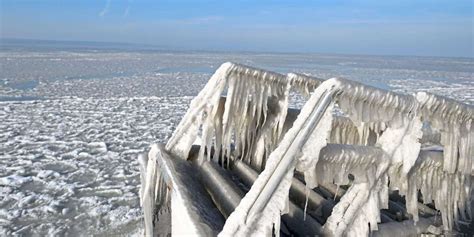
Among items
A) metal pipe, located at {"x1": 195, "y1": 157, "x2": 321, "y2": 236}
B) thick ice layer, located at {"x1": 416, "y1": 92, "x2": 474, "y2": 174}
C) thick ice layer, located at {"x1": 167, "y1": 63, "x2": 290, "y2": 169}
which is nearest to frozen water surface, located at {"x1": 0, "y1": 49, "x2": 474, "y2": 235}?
metal pipe, located at {"x1": 195, "y1": 157, "x2": 321, "y2": 236}

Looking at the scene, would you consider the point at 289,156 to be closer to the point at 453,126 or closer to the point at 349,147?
the point at 349,147

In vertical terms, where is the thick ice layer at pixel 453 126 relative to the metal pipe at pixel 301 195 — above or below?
above

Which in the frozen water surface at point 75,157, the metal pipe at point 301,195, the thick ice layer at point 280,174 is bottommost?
the frozen water surface at point 75,157

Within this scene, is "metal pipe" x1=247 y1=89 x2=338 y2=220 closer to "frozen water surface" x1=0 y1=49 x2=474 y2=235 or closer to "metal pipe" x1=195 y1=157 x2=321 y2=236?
"metal pipe" x1=195 y1=157 x2=321 y2=236

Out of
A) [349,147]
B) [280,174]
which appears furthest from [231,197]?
[280,174]

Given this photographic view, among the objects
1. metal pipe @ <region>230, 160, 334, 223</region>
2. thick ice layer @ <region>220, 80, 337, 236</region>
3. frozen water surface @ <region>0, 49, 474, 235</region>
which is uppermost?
thick ice layer @ <region>220, 80, 337, 236</region>

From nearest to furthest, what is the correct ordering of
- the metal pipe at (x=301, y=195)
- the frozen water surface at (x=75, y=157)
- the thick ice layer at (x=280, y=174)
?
the thick ice layer at (x=280, y=174)
the metal pipe at (x=301, y=195)
the frozen water surface at (x=75, y=157)

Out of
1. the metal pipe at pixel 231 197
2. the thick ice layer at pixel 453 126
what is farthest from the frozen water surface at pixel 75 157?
the thick ice layer at pixel 453 126

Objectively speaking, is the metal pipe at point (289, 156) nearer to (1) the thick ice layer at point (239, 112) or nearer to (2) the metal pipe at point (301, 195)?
(2) the metal pipe at point (301, 195)
